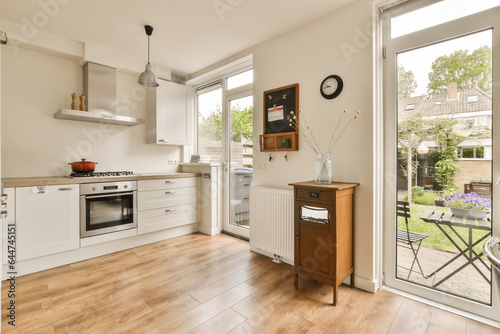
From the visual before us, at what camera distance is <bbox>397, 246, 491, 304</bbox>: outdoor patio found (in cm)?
196

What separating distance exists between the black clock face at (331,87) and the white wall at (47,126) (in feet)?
9.53

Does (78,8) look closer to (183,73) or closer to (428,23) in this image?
(183,73)

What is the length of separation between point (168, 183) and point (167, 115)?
1100 millimetres

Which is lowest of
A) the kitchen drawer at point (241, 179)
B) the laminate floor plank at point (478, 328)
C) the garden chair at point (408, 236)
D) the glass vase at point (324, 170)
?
the laminate floor plank at point (478, 328)

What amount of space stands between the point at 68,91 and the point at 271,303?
358 centimetres

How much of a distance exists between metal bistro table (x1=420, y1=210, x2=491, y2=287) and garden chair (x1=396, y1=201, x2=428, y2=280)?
142mm

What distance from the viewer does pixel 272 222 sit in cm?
291

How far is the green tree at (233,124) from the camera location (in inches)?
145

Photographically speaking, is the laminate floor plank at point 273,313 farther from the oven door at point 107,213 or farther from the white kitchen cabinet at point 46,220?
the white kitchen cabinet at point 46,220

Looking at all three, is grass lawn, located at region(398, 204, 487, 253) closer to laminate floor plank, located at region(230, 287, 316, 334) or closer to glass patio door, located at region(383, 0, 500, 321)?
glass patio door, located at region(383, 0, 500, 321)

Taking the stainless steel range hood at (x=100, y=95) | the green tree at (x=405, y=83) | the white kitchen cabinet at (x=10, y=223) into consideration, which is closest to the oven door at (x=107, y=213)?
the white kitchen cabinet at (x=10, y=223)

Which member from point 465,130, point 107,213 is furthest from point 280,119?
point 107,213

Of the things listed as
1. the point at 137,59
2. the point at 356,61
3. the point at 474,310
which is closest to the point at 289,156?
the point at 356,61

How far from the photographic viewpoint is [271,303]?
2.12 metres
